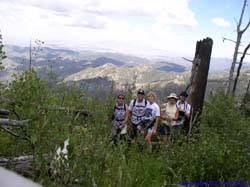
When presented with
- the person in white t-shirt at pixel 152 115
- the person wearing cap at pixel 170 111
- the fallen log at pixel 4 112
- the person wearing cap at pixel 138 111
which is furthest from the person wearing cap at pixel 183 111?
the fallen log at pixel 4 112

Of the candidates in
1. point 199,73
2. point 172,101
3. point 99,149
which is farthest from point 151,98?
point 99,149

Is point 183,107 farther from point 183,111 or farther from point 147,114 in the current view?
point 147,114

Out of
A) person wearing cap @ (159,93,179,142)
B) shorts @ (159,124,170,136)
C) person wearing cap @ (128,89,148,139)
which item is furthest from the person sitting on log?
person wearing cap @ (128,89,148,139)

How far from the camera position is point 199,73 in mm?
9289

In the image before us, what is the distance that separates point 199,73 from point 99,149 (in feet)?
22.4

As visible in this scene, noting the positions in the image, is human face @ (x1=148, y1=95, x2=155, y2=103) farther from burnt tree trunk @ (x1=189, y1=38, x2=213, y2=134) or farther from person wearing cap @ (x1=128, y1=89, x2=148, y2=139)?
burnt tree trunk @ (x1=189, y1=38, x2=213, y2=134)

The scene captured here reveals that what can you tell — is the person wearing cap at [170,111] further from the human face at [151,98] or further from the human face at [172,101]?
the human face at [151,98]

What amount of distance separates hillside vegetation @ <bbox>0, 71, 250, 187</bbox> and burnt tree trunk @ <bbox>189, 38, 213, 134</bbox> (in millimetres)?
906

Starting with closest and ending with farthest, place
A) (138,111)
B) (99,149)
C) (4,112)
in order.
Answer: (99,149) → (4,112) → (138,111)

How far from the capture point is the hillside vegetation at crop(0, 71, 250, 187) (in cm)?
279

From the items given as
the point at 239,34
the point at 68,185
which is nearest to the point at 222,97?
the point at 68,185

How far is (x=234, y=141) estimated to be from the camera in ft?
22.6

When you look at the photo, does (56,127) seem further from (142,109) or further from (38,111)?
(142,109)

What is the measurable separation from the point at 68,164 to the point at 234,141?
501cm
